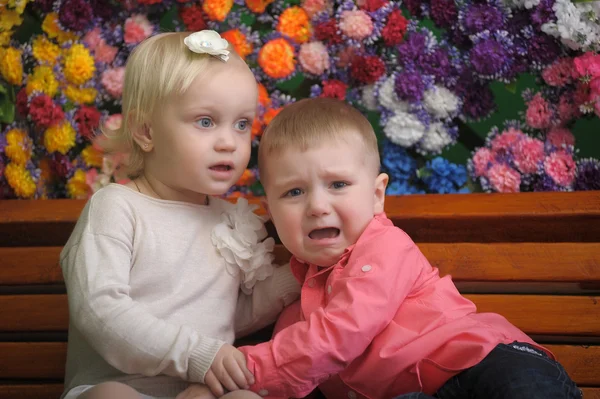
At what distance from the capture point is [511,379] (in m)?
1.39

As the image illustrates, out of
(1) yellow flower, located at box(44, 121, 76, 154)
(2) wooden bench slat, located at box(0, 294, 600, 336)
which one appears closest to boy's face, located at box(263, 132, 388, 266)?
(2) wooden bench slat, located at box(0, 294, 600, 336)

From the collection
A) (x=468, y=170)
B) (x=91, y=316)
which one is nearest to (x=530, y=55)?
(x=468, y=170)

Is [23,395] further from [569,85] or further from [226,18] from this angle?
[569,85]

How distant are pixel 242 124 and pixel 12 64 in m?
1.38

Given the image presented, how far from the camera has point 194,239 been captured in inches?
68.0

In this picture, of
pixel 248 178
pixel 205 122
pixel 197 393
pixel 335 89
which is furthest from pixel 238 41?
pixel 197 393

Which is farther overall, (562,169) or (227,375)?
(562,169)

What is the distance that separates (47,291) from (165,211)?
0.75 meters

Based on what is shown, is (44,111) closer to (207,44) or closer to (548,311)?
(207,44)

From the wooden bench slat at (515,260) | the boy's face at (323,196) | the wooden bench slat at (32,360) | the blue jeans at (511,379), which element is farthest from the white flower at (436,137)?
the wooden bench slat at (32,360)

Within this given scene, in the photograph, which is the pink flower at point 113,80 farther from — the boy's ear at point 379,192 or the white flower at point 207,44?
the boy's ear at point 379,192

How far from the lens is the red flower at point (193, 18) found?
2.57m

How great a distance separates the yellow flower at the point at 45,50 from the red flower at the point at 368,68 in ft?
3.81

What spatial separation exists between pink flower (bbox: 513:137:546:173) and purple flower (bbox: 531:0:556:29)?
15.6 inches
